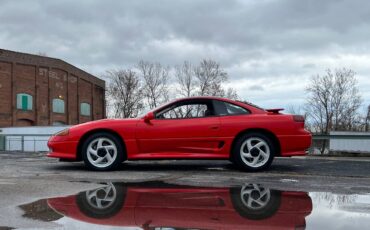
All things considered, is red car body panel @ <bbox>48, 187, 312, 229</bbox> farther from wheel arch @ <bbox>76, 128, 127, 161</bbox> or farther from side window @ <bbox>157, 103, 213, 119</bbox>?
side window @ <bbox>157, 103, 213, 119</bbox>

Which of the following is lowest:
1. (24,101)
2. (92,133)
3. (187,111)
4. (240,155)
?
(240,155)

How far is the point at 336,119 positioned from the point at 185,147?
54.1 m

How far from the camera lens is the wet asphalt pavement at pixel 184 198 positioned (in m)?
4.52

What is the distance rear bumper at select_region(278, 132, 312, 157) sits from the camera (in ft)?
28.5

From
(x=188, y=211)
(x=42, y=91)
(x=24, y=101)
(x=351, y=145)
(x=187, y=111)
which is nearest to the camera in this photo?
(x=188, y=211)

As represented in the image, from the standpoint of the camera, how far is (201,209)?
5.06 meters

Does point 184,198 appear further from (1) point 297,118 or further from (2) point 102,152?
(1) point 297,118

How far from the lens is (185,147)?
8.66 m

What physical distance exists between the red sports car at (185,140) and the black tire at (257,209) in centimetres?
265

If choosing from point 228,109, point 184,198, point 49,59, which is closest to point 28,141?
point 49,59

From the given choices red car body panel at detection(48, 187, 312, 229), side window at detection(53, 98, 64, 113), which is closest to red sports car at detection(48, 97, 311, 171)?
red car body panel at detection(48, 187, 312, 229)

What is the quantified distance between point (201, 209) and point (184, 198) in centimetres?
65

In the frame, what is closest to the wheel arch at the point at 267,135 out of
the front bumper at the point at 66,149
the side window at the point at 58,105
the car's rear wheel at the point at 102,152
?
the car's rear wheel at the point at 102,152

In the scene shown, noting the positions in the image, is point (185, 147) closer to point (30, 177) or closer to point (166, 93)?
point (30, 177)
